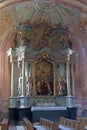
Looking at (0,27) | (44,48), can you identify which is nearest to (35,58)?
(44,48)

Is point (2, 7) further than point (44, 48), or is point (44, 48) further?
point (44, 48)

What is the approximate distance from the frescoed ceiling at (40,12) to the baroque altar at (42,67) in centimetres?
49

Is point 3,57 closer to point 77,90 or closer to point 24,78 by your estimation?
point 24,78

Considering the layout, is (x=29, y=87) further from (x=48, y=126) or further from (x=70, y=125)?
(x=48, y=126)

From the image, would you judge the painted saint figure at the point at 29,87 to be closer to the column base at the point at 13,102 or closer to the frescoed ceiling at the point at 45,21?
the column base at the point at 13,102

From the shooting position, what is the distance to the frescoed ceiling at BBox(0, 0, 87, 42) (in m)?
14.2

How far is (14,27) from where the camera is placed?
15867mm

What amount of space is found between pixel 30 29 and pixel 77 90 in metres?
4.74

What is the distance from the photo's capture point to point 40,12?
15492 mm

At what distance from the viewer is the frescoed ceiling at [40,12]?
14.2 meters

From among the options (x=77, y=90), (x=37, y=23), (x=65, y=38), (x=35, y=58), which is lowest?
(x=77, y=90)

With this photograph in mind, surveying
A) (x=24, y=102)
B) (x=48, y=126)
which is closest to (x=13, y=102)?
(x=24, y=102)

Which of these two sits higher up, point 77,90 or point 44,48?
point 44,48

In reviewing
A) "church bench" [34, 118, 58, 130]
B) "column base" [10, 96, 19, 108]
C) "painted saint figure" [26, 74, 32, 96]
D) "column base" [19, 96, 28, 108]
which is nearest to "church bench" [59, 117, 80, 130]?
"church bench" [34, 118, 58, 130]
